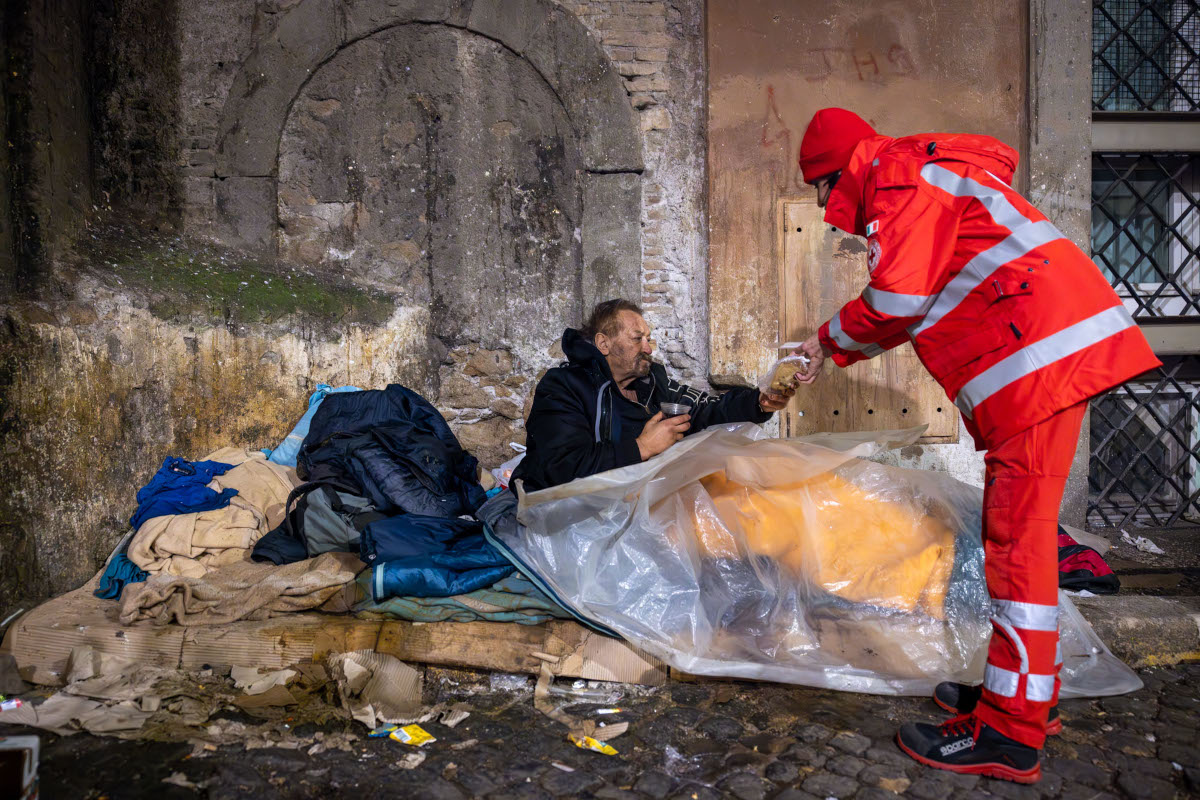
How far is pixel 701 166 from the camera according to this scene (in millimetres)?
4605

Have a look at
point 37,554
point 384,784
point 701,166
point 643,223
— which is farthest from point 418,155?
point 384,784

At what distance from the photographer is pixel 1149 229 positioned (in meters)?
4.70

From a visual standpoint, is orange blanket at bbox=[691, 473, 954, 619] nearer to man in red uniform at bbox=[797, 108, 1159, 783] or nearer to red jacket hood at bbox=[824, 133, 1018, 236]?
man in red uniform at bbox=[797, 108, 1159, 783]

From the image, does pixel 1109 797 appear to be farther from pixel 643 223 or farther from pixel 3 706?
pixel 643 223

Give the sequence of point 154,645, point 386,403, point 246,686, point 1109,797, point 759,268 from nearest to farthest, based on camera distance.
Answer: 1. point 1109,797
2. point 246,686
3. point 154,645
4. point 386,403
5. point 759,268

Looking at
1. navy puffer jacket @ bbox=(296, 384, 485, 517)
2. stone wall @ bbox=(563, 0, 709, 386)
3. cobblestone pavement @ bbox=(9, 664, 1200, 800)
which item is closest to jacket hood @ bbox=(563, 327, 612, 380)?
navy puffer jacket @ bbox=(296, 384, 485, 517)

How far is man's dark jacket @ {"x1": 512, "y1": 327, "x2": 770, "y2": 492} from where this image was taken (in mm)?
2885

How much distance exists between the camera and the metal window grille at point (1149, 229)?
15.2 feet

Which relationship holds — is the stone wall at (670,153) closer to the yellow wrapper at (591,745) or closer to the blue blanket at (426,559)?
the blue blanket at (426,559)

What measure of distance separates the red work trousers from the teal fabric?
4.48 feet

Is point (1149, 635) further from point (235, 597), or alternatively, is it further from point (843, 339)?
point (235, 597)

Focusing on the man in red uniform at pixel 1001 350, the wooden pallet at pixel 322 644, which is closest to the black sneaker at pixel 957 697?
the man in red uniform at pixel 1001 350

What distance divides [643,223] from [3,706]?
11.8 feet

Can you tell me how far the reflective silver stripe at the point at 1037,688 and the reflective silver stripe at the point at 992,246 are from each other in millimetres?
1027
